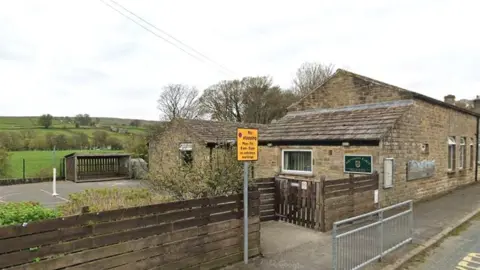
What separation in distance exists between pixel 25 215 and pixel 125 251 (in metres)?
1.32

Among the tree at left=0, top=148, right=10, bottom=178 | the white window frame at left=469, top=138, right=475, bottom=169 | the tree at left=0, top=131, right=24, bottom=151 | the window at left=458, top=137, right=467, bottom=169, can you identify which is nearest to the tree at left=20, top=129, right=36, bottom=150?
the tree at left=0, top=131, right=24, bottom=151

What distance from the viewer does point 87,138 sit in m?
39.1

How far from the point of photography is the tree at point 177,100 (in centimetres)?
4656

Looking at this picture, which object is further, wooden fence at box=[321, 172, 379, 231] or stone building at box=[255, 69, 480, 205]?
stone building at box=[255, 69, 480, 205]

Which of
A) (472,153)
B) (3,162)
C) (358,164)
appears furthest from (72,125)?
(472,153)

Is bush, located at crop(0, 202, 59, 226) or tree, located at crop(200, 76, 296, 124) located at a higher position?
tree, located at crop(200, 76, 296, 124)

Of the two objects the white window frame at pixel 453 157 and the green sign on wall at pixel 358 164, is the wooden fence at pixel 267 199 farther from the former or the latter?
the white window frame at pixel 453 157

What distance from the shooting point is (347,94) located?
48.4 feet

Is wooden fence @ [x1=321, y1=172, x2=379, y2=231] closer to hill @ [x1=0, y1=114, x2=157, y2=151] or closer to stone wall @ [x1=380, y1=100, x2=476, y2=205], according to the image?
stone wall @ [x1=380, y1=100, x2=476, y2=205]

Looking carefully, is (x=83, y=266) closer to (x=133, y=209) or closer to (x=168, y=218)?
(x=133, y=209)

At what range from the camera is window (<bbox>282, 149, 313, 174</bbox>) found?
1347 centimetres

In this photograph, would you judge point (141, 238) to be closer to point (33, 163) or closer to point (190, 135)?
point (190, 135)

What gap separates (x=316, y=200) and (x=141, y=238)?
4.97m

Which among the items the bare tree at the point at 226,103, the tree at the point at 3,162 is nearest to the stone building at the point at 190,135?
the tree at the point at 3,162
